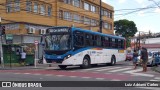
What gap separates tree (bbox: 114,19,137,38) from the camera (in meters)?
110

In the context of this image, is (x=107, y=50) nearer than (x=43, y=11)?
Yes

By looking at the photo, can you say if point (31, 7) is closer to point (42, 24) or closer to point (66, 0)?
point (42, 24)

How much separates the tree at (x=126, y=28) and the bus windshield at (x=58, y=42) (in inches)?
3442

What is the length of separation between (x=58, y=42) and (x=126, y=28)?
88.6 meters

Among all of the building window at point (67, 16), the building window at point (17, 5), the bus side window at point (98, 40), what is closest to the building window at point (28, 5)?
the building window at point (17, 5)

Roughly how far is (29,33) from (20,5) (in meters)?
3.97

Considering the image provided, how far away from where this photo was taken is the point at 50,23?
159 ft

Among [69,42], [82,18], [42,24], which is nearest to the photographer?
[69,42]

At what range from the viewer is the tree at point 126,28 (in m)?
110

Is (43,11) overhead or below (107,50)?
overhead

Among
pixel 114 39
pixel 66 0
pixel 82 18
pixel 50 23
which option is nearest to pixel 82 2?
pixel 82 18

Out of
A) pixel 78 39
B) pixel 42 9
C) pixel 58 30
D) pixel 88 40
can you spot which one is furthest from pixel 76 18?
pixel 58 30

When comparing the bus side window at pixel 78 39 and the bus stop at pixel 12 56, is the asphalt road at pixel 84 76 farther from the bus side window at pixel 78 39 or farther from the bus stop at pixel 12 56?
the bus stop at pixel 12 56

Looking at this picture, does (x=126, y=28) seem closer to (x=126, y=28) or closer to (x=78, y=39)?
(x=126, y=28)
